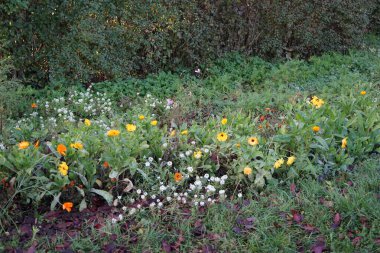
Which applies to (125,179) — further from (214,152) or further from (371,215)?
(371,215)

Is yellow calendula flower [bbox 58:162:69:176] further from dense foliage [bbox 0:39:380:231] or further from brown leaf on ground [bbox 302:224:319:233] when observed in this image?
brown leaf on ground [bbox 302:224:319:233]

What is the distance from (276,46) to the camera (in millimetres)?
9055

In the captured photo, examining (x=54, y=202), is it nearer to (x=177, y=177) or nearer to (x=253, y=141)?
(x=177, y=177)

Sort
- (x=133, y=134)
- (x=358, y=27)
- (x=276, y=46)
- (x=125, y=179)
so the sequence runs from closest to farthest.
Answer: (x=125, y=179), (x=133, y=134), (x=276, y=46), (x=358, y=27)

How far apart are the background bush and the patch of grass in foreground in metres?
3.37

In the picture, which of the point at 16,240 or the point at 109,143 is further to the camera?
the point at 109,143

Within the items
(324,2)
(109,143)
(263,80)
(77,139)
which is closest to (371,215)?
(109,143)

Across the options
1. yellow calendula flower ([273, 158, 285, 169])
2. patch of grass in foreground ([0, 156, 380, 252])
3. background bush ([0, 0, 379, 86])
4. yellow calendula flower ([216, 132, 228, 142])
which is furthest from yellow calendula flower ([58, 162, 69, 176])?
background bush ([0, 0, 379, 86])

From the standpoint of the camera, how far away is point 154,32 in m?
7.43

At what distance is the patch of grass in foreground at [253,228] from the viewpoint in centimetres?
299

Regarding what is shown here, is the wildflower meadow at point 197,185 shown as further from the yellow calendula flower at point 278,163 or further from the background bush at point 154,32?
the background bush at point 154,32

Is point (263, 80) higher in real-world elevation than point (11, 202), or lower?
lower

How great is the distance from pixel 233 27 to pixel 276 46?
107 cm

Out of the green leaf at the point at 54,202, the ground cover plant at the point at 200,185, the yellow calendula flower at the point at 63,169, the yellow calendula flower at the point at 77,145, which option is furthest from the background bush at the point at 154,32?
the green leaf at the point at 54,202
